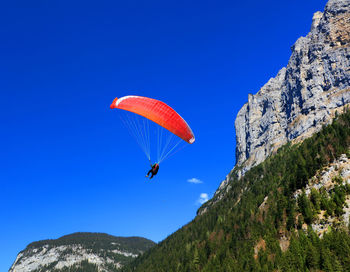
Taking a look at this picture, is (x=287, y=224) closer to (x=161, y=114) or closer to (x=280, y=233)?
(x=280, y=233)

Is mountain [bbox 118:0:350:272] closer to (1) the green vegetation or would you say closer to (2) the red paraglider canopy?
(1) the green vegetation

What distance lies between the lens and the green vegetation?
168 feet

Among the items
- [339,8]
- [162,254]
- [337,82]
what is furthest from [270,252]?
[339,8]

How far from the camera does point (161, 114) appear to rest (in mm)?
29969

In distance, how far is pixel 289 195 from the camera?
250 feet

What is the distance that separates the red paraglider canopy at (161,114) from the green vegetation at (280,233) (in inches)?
1530

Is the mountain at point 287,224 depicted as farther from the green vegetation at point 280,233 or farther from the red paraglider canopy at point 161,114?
the red paraglider canopy at point 161,114

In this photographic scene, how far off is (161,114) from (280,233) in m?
55.5

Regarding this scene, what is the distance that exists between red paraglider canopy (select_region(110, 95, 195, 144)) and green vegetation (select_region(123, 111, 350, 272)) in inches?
1530

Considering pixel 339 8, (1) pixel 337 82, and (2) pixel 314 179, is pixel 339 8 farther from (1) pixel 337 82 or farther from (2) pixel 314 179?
(2) pixel 314 179

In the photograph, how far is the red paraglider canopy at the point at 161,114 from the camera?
98.3ft

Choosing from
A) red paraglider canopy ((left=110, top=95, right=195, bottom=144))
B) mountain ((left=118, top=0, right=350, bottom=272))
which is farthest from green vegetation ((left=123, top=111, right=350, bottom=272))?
red paraglider canopy ((left=110, top=95, right=195, bottom=144))

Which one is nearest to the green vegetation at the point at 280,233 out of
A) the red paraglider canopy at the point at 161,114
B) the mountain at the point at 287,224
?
the mountain at the point at 287,224

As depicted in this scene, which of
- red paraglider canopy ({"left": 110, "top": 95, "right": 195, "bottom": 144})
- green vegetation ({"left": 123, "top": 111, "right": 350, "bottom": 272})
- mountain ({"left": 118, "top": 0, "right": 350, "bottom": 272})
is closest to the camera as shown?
red paraglider canopy ({"left": 110, "top": 95, "right": 195, "bottom": 144})
